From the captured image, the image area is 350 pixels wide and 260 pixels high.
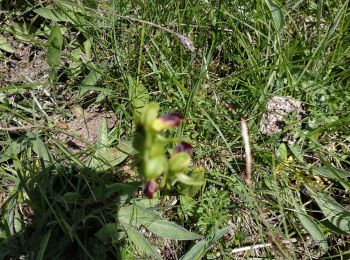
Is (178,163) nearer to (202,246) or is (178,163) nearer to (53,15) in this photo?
(202,246)

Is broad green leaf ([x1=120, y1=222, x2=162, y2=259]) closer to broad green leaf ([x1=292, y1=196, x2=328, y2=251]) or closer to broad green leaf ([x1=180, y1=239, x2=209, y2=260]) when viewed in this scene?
broad green leaf ([x1=180, y1=239, x2=209, y2=260])

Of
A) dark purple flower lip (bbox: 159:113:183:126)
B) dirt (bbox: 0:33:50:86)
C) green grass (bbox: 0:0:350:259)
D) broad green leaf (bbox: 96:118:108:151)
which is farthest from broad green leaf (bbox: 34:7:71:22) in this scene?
dark purple flower lip (bbox: 159:113:183:126)

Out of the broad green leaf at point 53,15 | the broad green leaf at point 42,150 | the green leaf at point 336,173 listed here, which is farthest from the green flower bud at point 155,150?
the broad green leaf at point 53,15

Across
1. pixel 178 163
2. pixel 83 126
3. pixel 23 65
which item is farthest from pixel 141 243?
pixel 23 65

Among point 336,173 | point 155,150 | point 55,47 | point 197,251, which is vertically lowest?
point 197,251

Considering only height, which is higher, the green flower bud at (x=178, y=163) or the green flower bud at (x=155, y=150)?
the green flower bud at (x=155, y=150)

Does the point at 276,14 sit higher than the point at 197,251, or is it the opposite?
the point at 276,14

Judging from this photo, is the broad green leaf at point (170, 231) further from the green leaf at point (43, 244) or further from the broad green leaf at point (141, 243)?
the green leaf at point (43, 244)
